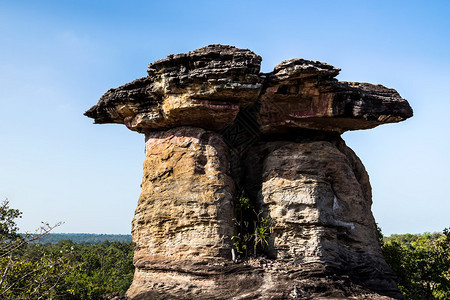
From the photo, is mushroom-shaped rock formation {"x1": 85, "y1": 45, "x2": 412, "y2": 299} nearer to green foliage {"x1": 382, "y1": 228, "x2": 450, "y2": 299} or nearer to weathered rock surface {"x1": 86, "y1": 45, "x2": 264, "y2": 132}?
weathered rock surface {"x1": 86, "y1": 45, "x2": 264, "y2": 132}

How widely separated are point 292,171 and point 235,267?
4138 millimetres

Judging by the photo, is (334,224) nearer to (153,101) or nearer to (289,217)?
(289,217)

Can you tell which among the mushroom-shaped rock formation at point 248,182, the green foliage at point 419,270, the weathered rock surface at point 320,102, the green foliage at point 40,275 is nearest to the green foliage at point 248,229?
the mushroom-shaped rock formation at point 248,182

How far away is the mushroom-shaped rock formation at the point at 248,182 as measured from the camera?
12.0 meters

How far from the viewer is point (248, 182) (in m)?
15.0

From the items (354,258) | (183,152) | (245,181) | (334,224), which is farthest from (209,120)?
(354,258)

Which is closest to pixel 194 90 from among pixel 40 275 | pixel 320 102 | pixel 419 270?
pixel 320 102

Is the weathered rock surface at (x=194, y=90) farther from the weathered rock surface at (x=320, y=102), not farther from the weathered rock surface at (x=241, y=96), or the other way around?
the weathered rock surface at (x=320, y=102)

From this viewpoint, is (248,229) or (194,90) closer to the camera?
(194,90)

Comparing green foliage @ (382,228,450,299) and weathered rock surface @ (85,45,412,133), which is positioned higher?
weathered rock surface @ (85,45,412,133)

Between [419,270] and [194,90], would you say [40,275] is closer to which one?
[194,90]

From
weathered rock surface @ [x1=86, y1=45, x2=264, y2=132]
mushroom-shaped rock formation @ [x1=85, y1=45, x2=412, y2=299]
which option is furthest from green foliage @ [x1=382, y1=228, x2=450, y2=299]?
weathered rock surface @ [x1=86, y1=45, x2=264, y2=132]

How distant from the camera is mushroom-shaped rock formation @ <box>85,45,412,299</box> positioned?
1196cm

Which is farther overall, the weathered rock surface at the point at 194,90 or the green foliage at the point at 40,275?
the weathered rock surface at the point at 194,90
